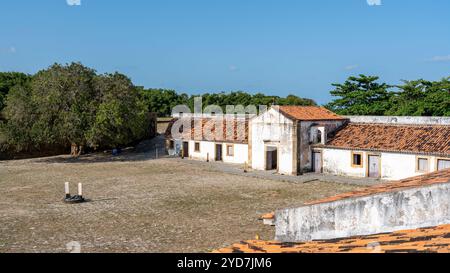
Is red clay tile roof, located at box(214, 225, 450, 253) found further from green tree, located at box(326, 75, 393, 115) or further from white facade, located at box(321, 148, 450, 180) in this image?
green tree, located at box(326, 75, 393, 115)

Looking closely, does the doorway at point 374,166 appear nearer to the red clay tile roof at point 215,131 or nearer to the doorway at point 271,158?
the doorway at point 271,158

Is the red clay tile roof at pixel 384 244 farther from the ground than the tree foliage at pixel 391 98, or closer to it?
closer to it

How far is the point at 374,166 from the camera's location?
26500 mm

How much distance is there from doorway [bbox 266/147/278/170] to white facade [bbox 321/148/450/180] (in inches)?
143

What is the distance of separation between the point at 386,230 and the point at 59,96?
3269 cm

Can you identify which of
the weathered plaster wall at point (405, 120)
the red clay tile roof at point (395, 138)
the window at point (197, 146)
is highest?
the weathered plaster wall at point (405, 120)

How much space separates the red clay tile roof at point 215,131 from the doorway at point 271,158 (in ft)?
10.0

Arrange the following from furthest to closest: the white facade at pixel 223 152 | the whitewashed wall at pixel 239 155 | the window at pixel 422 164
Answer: the white facade at pixel 223 152 < the whitewashed wall at pixel 239 155 < the window at pixel 422 164

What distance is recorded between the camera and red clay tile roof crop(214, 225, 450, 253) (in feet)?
18.0

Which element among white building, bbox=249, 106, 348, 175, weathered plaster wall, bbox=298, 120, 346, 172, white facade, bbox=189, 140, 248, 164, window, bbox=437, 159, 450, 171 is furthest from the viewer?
white facade, bbox=189, 140, 248, 164

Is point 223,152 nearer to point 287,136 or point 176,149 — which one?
point 176,149

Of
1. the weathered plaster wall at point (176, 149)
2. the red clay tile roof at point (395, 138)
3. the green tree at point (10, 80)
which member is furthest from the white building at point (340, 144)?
the green tree at point (10, 80)

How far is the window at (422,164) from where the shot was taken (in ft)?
80.3

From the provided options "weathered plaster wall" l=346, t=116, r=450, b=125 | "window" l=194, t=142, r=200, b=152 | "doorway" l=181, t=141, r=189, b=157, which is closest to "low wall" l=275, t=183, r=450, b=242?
"weathered plaster wall" l=346, t=116, r=450, b=125
